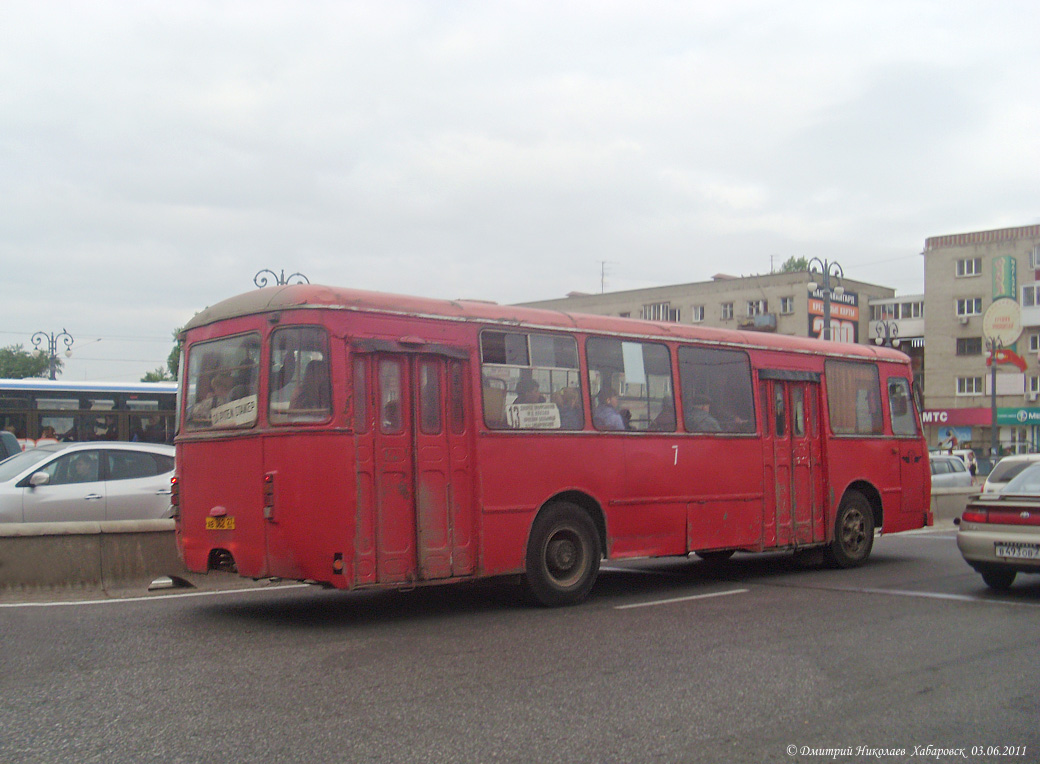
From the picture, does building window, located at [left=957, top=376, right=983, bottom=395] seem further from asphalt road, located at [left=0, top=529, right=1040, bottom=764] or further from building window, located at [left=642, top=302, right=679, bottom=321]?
asphalt road, located at [left=0, top=529, right=1040, bottom=764]

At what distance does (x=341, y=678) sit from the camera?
22.7ft

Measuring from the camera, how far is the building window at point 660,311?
8056cm

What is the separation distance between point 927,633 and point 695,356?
4.46 metres

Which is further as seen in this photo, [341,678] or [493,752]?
[341,678]

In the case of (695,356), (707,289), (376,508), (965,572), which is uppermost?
(707,289)

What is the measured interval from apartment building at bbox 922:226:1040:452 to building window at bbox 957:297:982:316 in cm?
6

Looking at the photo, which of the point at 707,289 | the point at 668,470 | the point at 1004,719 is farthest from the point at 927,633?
the point at 707,289

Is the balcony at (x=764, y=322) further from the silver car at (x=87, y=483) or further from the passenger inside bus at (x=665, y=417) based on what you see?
the silver car at (x=87, y=483)

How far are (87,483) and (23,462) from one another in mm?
810

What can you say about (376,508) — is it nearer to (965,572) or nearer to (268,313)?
(268,313)

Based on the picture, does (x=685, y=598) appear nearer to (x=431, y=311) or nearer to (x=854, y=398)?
(x=431, y=311)

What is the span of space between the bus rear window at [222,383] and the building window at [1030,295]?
63598 millimetres

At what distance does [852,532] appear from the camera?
46.1 feet

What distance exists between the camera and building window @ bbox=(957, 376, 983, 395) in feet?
214
